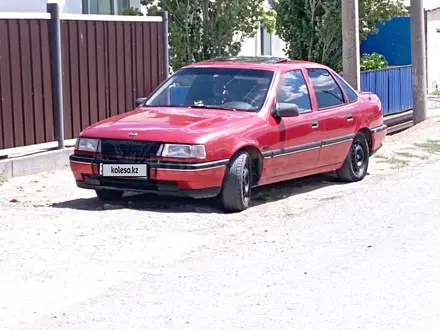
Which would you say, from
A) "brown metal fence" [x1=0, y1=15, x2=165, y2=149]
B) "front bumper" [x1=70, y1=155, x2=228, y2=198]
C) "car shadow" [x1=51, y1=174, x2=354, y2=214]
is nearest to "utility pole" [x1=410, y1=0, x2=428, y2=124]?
"brown metal fence" [x1=0, y1=15, x2=165, y2=149]

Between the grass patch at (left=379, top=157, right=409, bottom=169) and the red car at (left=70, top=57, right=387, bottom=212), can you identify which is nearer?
the red car at (left=70, top=57, right=387, bottom=212)

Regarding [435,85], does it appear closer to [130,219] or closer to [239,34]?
[239,34]

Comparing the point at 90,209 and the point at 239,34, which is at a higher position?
the point at 239,34

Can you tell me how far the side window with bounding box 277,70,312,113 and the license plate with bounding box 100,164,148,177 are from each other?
205cm

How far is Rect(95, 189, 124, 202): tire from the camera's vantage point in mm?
10711

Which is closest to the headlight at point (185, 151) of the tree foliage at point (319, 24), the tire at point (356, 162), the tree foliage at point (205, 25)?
the tire at point (356, 162)

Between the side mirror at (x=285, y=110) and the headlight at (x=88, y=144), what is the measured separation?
2.00 metres

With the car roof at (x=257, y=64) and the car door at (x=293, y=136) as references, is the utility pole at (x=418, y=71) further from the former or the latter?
the car door at (x=293, y=136)

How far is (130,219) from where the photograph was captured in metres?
9.72

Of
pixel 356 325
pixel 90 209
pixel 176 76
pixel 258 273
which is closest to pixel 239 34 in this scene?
pixel 176 76

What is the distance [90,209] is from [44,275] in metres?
2.81

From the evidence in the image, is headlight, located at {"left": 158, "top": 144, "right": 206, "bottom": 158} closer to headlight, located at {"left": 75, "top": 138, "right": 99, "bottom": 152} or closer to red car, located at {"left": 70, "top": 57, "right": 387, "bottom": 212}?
red car, located at {"left": 70, "top": 57, "right": 387, "bottom": 212}

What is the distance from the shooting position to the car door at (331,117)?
38.6 ft

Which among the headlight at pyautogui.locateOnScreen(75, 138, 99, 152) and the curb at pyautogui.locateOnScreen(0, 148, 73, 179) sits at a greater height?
the headlight at pyautogui.locateOnScreen(75, 138, 99, 152)
